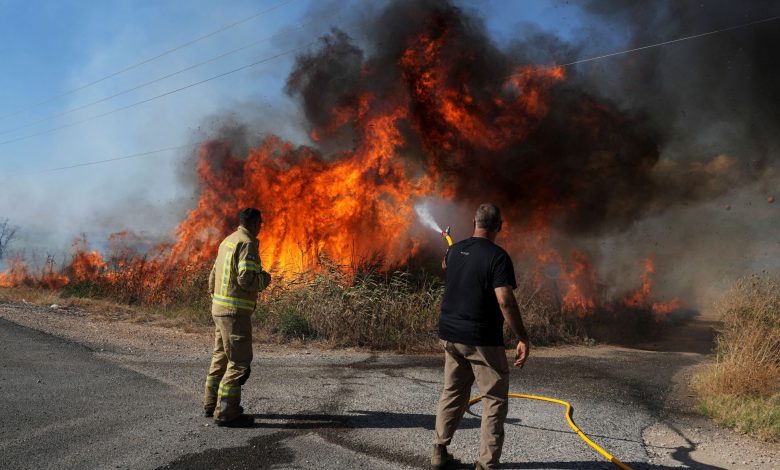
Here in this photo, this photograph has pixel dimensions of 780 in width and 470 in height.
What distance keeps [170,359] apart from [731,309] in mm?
8430

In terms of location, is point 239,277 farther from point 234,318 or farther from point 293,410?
point 293,410

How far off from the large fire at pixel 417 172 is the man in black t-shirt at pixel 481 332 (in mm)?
10084

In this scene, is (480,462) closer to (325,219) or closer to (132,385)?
(132,385)

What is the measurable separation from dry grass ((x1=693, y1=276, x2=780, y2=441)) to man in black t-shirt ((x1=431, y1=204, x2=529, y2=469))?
3.10 m

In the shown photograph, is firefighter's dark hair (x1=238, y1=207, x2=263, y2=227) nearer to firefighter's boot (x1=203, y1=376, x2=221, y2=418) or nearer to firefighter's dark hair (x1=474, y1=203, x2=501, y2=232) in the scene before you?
firefighter's boot (x1=203, y1=376, x2=221, y2=418)

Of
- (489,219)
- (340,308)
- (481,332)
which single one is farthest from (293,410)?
(340,308)

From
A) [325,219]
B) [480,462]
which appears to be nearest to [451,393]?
[480,462]

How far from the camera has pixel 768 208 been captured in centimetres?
1955

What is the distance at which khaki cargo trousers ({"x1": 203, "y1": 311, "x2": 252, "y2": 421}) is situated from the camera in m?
5.02

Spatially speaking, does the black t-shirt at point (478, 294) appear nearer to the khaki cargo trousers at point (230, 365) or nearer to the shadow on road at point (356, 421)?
the shadow on road at point (356, 421)

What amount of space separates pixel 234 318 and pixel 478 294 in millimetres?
2360

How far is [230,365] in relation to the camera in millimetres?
5160

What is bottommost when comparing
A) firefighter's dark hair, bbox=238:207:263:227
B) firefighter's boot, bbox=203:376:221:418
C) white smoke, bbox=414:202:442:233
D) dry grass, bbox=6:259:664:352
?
firefighter's boot, bbox=203:376:221:418

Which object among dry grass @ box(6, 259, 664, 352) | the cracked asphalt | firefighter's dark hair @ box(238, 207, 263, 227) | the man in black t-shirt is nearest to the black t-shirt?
the man in black t-shirt
